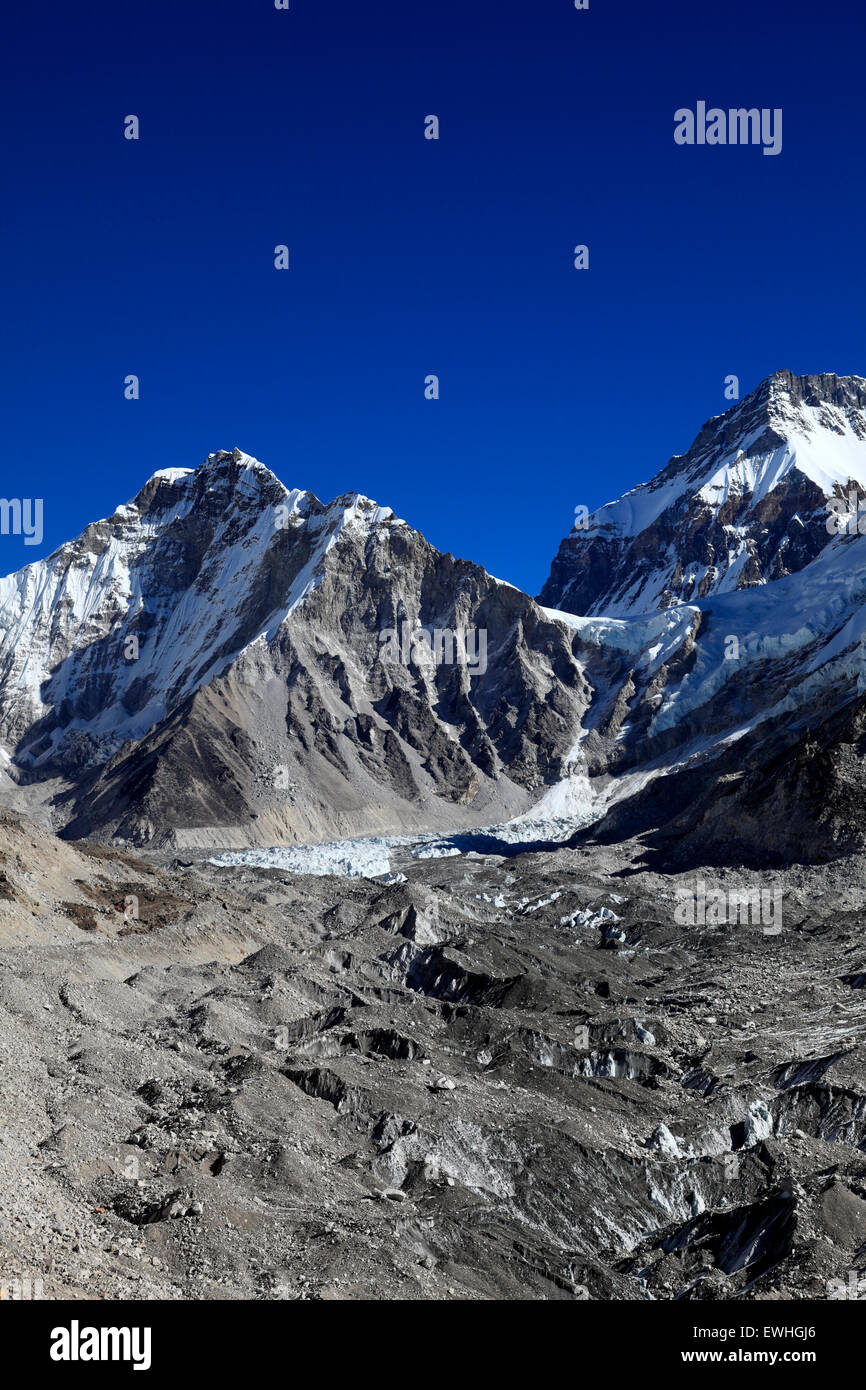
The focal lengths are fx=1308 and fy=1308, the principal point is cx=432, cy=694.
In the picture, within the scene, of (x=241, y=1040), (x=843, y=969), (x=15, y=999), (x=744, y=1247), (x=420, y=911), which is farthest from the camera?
(x=420, y=911)

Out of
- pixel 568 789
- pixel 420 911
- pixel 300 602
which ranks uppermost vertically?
pixel 300 602

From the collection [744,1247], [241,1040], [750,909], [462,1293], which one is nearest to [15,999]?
[241,1040]

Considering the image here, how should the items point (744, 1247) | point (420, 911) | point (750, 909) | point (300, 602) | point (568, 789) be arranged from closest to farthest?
point (744, 1247) → point (420, 911) → point (750, 909) → point (568, 789) → point (300, 602)

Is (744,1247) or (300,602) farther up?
(300,602)

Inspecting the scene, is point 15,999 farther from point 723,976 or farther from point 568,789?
point 568,789
